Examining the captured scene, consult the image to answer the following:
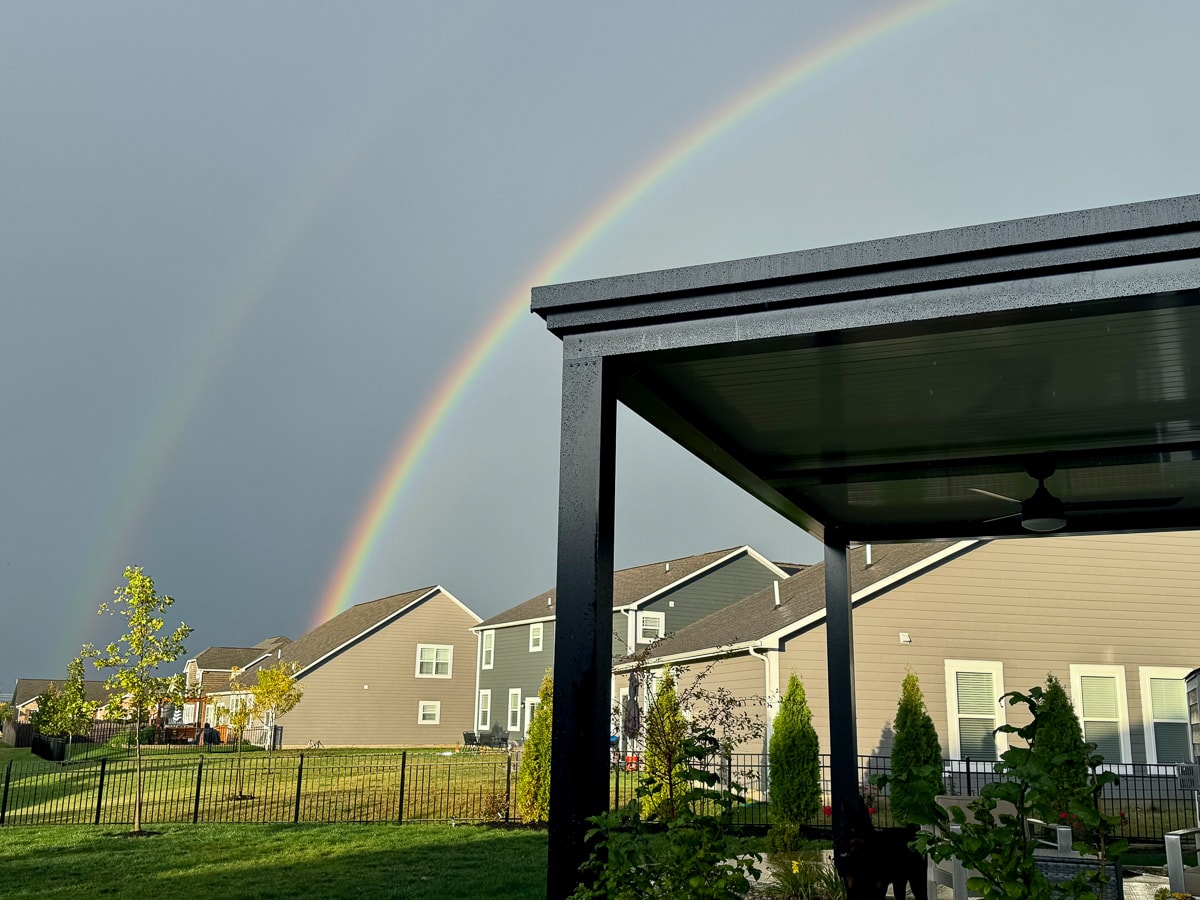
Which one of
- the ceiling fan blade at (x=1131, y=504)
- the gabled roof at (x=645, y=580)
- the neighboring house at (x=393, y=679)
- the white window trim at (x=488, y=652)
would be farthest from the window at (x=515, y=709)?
the ceiling fan blade at (x=1131, y=504)

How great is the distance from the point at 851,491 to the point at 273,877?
6.74 metres

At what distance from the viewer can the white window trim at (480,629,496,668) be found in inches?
1420

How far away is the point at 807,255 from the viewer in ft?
14.1

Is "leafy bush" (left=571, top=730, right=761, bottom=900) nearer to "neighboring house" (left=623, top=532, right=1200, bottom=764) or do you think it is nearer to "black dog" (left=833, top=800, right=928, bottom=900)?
"black dog" (left=833, top=800, right=928, bottom=900)

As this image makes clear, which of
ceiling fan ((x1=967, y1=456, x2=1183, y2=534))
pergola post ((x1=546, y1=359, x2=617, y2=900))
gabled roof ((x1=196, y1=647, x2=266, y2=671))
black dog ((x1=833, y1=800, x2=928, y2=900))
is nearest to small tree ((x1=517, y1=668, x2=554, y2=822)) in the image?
ceiling fan ((x1=967, y1=456, x2=1183, y2=534))

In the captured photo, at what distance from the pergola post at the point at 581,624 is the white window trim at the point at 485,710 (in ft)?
106

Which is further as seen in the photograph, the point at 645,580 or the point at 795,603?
the point at 645,580

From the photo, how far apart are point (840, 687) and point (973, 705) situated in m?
8.46

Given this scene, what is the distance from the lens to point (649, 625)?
29.0m

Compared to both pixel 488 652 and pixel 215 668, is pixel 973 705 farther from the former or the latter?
pixel 215 668

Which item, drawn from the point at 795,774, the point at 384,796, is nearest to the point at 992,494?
the point at 795,774

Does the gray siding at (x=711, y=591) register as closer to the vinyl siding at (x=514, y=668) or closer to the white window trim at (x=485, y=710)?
the vinyl siding at (x=514, y=668)

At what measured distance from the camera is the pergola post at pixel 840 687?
9.37 meters

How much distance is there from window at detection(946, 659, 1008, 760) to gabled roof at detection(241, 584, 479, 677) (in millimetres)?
26116
